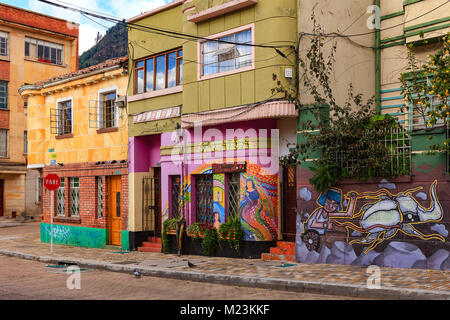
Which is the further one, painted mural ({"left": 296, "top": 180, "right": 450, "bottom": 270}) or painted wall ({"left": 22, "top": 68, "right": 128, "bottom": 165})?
painted wall ({"left": 22, "top": 68, "right": 128, "bottom": 165})

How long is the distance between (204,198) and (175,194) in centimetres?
134

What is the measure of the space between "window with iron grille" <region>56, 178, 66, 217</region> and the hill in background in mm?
50587

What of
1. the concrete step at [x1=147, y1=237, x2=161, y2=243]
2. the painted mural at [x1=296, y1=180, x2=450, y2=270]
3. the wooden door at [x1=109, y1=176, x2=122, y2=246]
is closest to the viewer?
the painted mural at [x1=296, y1=180, x2=450, y2=270]

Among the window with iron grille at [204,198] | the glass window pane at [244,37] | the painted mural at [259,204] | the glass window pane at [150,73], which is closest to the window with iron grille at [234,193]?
the painted mural at [259,204]

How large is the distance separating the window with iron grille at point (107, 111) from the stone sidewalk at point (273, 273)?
15.6 feet

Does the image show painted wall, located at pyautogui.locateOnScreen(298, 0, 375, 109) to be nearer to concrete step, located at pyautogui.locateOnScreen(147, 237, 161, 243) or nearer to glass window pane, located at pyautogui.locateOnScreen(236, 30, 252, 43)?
glass window pane, located at pyautogui.locateOnScreen(236, 30, 252, 43)

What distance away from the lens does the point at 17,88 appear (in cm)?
3631

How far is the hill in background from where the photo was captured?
71.6 m

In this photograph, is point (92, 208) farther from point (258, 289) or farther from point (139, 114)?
point (258, 289)

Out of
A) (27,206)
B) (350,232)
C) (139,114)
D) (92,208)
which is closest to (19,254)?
(92,208)

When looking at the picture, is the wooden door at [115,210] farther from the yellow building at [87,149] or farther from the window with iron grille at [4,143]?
the window with iron grille at [4,143]

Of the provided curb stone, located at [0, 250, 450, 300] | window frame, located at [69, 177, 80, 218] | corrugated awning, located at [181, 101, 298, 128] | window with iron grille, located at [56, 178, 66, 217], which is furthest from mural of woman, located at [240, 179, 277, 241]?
window with iron grille, located at [56, 178, 66, 217]

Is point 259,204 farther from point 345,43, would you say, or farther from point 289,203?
point 345,43

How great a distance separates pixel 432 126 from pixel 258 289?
4.97 metres
